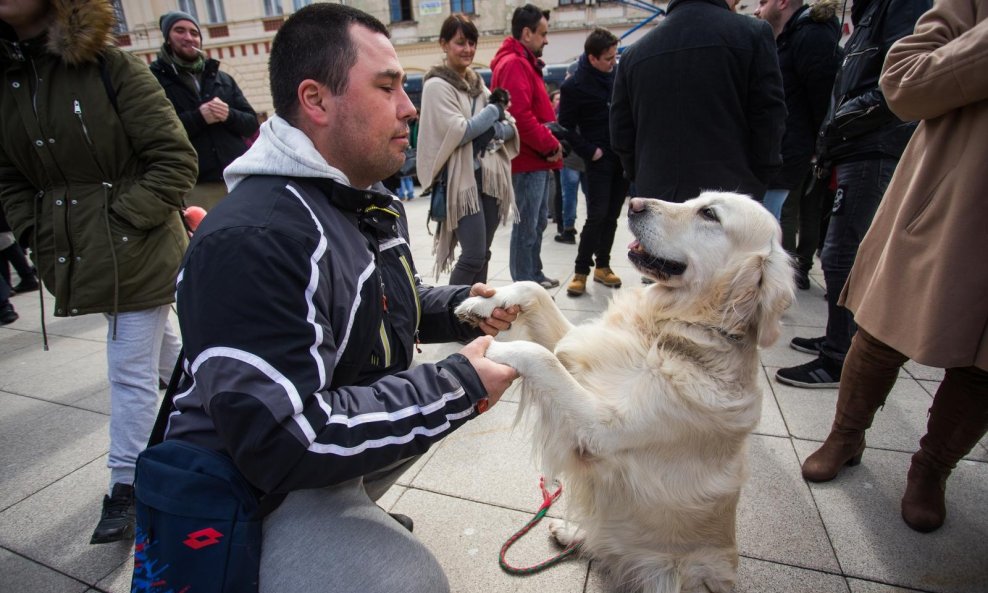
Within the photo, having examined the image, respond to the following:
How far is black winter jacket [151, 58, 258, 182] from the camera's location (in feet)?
12.5

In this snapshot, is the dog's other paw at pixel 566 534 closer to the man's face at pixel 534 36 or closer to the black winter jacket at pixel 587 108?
the black winter jacket at pixel 587 108

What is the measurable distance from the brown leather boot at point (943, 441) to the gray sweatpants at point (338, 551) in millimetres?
2126

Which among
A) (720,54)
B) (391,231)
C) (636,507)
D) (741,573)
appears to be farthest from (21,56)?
(741,573)

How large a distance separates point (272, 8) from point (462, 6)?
27.3 ft

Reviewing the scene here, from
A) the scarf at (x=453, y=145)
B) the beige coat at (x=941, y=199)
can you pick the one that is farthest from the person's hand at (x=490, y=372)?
the scarf at (x=453, y=145)

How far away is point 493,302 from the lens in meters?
1.92

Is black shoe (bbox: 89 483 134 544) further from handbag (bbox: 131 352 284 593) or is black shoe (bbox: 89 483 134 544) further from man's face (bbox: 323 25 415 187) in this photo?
man's face (bbox: 323 25 415 187)

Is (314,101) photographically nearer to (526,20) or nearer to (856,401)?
(856,401)

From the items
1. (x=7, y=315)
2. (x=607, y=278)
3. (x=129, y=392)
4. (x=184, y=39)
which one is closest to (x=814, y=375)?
(x=607, y=278)

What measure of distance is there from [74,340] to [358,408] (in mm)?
4894

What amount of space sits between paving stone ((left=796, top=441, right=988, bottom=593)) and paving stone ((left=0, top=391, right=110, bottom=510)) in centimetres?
391

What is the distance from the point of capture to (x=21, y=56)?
2.00m

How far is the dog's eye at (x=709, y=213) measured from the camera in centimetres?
199

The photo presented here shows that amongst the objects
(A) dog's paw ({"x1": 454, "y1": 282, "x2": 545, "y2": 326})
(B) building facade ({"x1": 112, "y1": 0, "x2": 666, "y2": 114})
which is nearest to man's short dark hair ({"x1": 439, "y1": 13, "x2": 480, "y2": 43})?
(A) dog's paw ({"x1": 454, "y1": 282, "x2": 545, "y2": 326})
